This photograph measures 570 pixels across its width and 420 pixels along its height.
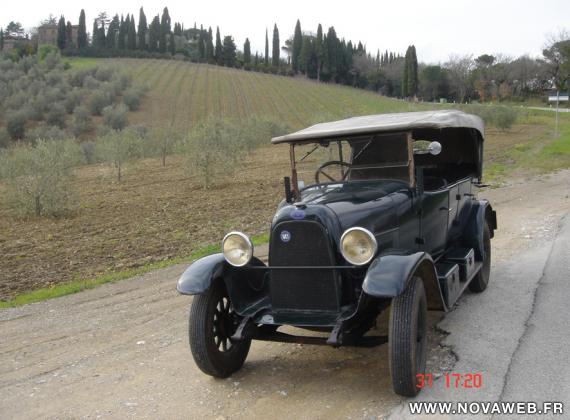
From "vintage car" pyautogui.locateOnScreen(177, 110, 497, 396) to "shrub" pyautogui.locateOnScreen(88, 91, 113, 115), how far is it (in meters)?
53.0

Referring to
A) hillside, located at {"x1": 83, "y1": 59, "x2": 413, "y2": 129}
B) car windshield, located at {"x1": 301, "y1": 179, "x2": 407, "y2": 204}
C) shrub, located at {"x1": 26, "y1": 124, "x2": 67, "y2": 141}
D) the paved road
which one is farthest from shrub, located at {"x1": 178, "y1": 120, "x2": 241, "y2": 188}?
shrub, located at {"x1": 26, "y1": 124, "x2": 67, "y2": 141}

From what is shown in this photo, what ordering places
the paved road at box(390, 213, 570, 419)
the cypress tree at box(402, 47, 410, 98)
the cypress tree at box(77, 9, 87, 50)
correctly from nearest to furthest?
the paved road at box(390, 213, 570, 419), the cypress tree at box(402, 47, 410, 98), the cypress tree at box(77, 9, 87, 50)

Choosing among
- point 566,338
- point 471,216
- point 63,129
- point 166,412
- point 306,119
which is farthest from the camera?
point 306,119

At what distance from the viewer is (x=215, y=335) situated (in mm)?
4730

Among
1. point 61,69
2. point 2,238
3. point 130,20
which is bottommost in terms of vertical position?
point 2,238

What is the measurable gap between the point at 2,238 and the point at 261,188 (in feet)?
26.7

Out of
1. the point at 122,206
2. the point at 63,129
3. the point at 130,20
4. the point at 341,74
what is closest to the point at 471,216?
the point at 122,206

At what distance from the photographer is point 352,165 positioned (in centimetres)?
599

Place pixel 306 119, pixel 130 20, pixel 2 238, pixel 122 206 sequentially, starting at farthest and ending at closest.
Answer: pixel 130 20
pixel 306 119
pixel 122 206
pixel 2 238

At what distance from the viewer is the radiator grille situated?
14.3 feet

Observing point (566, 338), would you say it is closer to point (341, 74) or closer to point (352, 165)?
point (352, 165)

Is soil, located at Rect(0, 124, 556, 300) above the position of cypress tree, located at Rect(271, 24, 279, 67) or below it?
below

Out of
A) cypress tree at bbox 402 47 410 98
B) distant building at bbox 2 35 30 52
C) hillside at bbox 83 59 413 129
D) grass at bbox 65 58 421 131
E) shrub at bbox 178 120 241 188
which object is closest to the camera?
shrub at bbox 178 120 241 188

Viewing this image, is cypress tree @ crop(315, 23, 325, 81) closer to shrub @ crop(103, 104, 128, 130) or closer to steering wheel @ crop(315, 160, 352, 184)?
shrub @ crop(103, 104, 128, 130)
